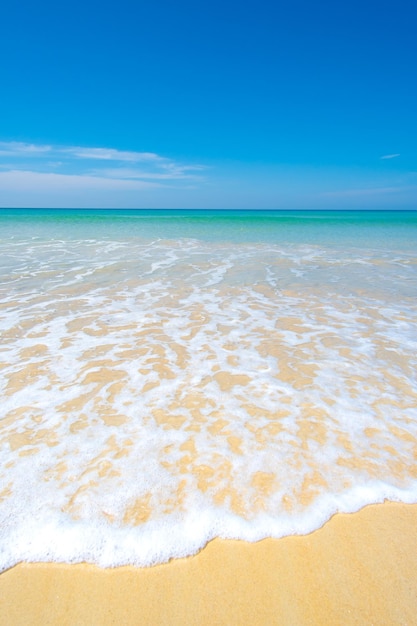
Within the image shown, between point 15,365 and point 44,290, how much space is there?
458 centimetres

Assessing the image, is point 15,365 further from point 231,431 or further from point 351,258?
point 351,258

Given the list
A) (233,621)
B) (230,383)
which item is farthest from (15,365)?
(233,621)

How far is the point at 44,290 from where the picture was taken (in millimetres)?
8930

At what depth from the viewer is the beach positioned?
6.84 ft

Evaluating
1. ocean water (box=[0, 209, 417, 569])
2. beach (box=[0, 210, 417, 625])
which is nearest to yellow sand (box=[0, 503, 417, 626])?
beach (box=[0, 210, 417, 625])

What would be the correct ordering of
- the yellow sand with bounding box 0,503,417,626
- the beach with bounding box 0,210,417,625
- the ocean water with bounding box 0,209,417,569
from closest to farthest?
the yellow sand with bounding box 0,503,417,626 < the beach with bounding box 0,210,417,625 < the ocean water with bounding box 0,209,417,569

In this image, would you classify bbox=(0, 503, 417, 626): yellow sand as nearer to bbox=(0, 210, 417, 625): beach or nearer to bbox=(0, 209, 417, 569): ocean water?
bbox=(0, 210, 417, 625): beach

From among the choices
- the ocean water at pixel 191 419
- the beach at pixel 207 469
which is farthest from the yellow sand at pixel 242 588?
the ocean water at pixel 191 419

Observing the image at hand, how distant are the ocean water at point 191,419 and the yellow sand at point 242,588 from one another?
0.11m

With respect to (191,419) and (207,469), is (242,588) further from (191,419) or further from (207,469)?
(191,419)

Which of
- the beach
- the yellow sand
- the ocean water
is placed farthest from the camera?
the ocean water

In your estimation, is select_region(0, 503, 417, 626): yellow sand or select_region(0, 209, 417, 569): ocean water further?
select_region(0, 209, 417, 569): ocean water

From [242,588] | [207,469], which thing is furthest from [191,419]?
[242,588]

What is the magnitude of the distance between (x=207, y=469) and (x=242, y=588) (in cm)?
97
